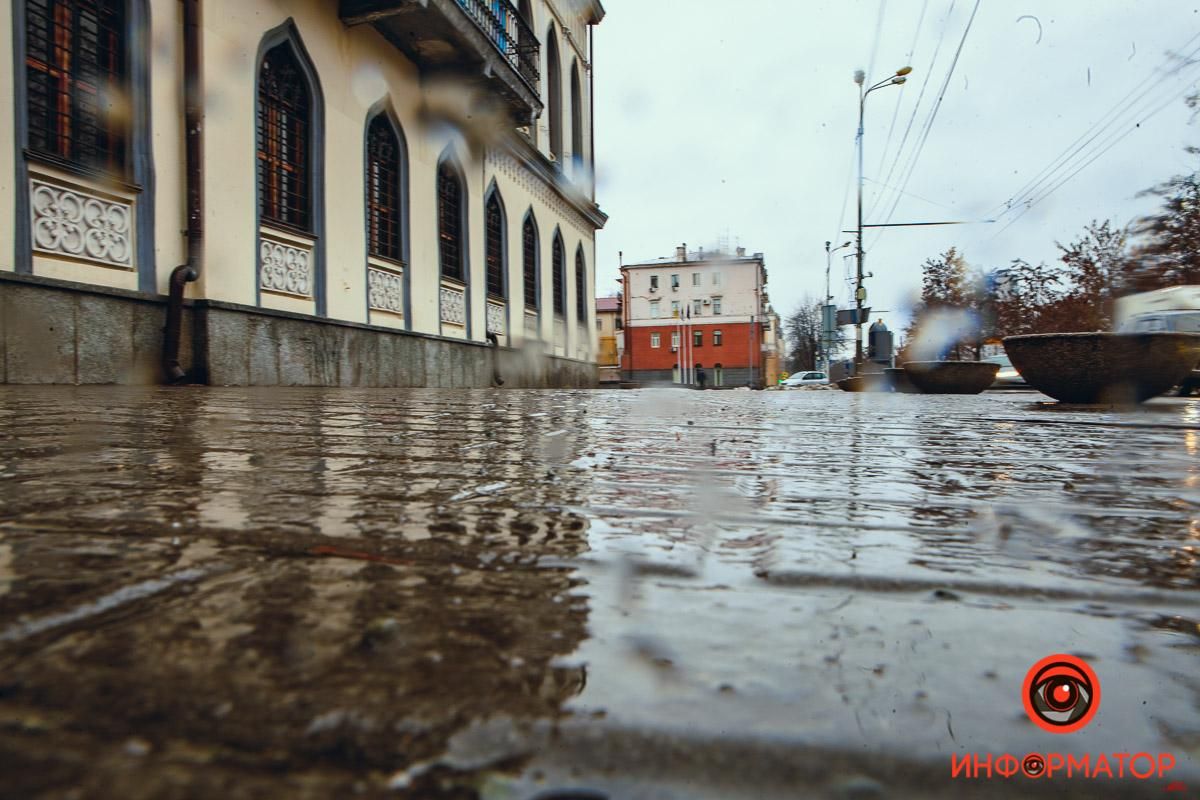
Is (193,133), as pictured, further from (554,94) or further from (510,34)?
(554,94)

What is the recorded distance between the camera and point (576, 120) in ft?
70.3

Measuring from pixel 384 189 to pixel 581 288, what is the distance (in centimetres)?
1122

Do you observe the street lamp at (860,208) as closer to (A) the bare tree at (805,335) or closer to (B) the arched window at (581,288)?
(B) the arched window at (581,288)

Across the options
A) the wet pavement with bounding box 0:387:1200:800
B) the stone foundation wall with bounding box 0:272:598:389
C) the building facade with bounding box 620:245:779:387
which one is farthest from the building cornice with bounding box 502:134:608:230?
the building facade with bounding box 620:245:779:387

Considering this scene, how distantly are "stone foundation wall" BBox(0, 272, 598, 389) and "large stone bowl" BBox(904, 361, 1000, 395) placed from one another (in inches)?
310

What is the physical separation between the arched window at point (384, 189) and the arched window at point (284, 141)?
1420 mm

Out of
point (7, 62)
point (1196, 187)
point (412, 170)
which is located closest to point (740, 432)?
point (7, 62)

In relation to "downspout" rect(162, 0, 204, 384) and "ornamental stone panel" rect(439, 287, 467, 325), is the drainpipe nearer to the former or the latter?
"ornamental stone panel" rect(439, 287, 467, 325)

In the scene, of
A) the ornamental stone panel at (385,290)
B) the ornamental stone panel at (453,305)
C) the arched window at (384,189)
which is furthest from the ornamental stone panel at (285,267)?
the ornamental stone panel at (453,305)

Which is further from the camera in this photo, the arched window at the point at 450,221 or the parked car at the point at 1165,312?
the arched window at the point at 450,221

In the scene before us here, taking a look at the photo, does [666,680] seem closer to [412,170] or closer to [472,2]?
[412,170]

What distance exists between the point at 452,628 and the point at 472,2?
A: 1400cm

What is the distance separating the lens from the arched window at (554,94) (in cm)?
1909

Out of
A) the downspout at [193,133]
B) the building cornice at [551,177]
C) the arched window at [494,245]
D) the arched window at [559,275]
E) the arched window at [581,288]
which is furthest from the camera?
the arched window at [581,288]
